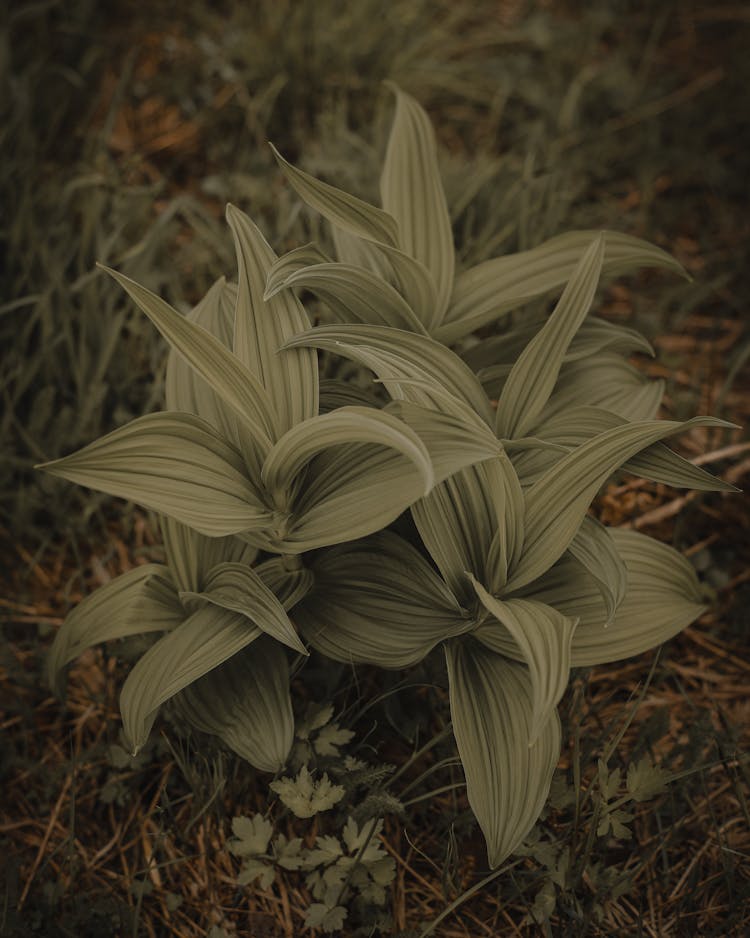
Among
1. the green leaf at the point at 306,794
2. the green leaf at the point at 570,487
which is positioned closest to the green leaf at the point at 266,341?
the green leaf at the point at 570,487

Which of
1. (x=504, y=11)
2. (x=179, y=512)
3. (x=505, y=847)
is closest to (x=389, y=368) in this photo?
(x=179, y=512)

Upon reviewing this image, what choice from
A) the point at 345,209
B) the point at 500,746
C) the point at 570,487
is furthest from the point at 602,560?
the point at 345,209

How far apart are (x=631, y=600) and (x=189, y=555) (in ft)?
2.06

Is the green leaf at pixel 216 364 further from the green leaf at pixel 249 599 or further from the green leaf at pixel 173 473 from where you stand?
the green leaf at pixel 249 599

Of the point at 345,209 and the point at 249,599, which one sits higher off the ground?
the point at 345,209

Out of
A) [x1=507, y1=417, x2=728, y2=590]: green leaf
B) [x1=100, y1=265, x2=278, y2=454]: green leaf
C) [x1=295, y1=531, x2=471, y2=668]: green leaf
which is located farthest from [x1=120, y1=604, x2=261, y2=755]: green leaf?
[x1=507, y1=417, x2=728, y2=590]: green leaf

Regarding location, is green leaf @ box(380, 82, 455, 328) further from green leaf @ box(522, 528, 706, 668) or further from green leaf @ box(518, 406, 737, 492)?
green leaf @ box(522, 528, 706, 668)

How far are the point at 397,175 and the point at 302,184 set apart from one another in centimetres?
23

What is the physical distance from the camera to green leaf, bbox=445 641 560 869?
106 cm

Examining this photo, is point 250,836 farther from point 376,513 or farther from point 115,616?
point 376,513

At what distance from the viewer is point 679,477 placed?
1132 mm

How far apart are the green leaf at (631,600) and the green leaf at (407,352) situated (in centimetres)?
25

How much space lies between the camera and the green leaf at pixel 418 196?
1.37 m

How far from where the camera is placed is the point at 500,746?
110 cm
